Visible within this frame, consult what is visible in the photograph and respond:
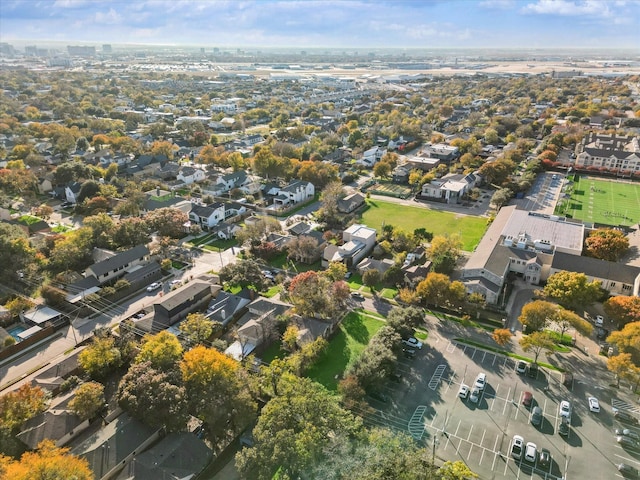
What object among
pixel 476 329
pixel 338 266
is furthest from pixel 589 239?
pixel 338 266

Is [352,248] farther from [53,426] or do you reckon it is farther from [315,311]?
[53,426]

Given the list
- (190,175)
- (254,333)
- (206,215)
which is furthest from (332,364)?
(190,175)

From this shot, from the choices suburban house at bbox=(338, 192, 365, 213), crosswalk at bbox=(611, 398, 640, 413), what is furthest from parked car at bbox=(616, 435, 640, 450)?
suburban house at bbox=(338, 192, 365, 213)

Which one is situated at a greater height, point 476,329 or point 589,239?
point 589,239

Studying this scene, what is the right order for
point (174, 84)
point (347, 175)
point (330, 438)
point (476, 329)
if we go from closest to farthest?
point (330, 438), point (476, 329), point (347, 175), point (174, 84)

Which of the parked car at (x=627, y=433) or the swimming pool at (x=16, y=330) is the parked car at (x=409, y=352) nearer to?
the parked car at (x=627, y=433)

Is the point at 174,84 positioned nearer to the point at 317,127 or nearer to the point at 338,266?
the point at 317,127
